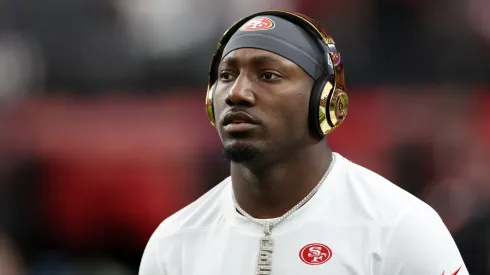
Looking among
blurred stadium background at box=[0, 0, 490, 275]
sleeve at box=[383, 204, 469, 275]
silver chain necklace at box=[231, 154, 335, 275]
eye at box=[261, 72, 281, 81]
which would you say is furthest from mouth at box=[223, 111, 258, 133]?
blurred stadium background at box=[0, 0, 490, 275]

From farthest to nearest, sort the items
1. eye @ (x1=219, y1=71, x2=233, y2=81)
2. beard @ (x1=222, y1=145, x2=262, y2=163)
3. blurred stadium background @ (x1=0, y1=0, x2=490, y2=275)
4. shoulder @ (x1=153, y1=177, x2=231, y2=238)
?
blurred stadium background @ (x1=0, y1=0, x2=490, y2=275), shoulder @ (x1=153, y1=177, x2=231, y2=238), eye @ (x1=219, y1=71, x2=233, y2=81), beard @ (x1=222, y1=145, x2=262, y2=163)

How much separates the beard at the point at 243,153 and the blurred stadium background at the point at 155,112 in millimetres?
2367

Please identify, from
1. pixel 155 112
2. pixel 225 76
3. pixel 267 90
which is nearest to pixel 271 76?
pixel 267 90

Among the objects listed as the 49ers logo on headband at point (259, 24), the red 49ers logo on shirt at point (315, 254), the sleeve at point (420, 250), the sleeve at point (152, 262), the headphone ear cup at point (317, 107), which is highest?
the 49ers logo on headband at point (259, 24)

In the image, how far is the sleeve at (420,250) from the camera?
1.66 meters

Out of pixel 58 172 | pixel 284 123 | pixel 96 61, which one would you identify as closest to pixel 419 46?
pixel 96 61

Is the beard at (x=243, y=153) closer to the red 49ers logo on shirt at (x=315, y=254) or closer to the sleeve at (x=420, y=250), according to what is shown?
the red 49ers logo on shirt at (x=315, y=254)

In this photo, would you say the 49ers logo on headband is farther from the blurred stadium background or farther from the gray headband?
the blurred stadium background

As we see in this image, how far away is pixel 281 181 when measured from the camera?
6.09 ft

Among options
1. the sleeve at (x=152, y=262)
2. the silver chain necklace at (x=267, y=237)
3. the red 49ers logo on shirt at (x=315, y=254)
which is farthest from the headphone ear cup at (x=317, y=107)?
the sleeve at (x=152, y=262)

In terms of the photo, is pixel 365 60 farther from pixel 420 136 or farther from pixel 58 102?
pixel 58 102

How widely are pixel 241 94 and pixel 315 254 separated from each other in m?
0.42

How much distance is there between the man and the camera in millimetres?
1712

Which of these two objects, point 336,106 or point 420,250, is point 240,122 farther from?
point 420,250
